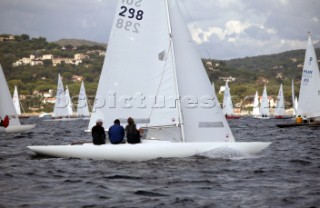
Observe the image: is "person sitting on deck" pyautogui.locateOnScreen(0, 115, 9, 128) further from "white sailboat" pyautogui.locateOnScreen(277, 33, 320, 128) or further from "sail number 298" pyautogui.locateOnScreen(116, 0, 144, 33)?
"white sailboat" pyautogui.locateOnScreen(277, 33, 320, 128)

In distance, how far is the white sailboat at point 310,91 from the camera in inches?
1528

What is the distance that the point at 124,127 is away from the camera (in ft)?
58.6

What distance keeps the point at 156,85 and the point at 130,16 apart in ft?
7.25

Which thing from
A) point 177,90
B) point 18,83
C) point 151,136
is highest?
point 18,83

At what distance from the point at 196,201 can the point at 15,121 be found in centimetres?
2583

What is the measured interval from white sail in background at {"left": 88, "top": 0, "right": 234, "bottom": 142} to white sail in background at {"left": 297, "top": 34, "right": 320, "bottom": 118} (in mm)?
23058

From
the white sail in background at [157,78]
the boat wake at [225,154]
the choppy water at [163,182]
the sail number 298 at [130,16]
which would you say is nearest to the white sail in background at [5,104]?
the choppy water at [163,182]

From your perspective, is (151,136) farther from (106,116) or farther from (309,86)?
(309,86)

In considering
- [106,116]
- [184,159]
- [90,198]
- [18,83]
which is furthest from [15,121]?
[18,83]

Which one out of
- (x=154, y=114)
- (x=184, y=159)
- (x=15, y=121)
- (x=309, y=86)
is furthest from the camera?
(x=309, y=86)

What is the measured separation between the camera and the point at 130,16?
1745 centimetres

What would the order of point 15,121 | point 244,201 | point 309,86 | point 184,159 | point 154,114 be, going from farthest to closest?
point 309,86 < point 15,121 < point 154,114 < point 184,159 < point 244,201

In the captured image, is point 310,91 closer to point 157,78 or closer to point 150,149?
point 157,78

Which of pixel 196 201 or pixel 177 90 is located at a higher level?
pixel 177 90
